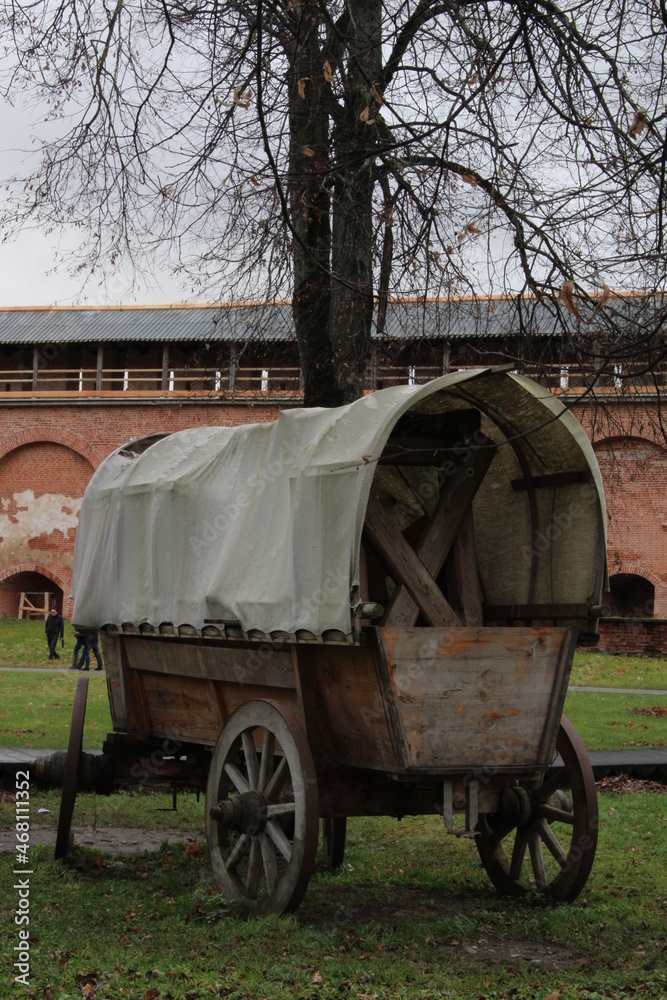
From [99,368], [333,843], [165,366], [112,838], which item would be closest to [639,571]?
[165,366]

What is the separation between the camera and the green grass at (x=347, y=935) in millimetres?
4531

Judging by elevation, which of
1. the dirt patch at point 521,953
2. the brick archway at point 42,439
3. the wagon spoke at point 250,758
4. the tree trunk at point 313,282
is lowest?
the dirt patch at point 521,953

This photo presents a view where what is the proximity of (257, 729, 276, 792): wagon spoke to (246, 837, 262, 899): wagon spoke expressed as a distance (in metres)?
0.30

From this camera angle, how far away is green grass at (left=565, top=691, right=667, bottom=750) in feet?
43.2

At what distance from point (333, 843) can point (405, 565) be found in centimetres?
238

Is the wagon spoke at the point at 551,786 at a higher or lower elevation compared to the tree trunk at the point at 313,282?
lower

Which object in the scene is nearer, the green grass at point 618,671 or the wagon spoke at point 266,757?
the wagon spoke at point 266,757

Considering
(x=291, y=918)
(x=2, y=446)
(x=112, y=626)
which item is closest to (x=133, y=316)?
(x=2, y=446)

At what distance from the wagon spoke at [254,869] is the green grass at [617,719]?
7.56 meters

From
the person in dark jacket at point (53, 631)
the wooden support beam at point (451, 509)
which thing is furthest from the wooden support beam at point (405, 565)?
the person in dark jacket at point (53, 631)

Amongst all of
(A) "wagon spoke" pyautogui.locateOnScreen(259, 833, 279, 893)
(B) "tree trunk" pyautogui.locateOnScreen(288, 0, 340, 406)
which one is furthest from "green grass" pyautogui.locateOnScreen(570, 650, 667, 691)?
(A) "wagon spoke" pyautogui.locateOnScreen(259, 833, 279, 893)

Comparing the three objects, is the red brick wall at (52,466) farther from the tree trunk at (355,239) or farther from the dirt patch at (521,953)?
the dirt patch at (521,953)

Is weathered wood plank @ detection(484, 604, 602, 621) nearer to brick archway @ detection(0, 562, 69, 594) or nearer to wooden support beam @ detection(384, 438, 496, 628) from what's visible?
wooden support beam @ detection(384, 438, 496, 628)

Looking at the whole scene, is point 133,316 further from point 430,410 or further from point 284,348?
point 430,410
